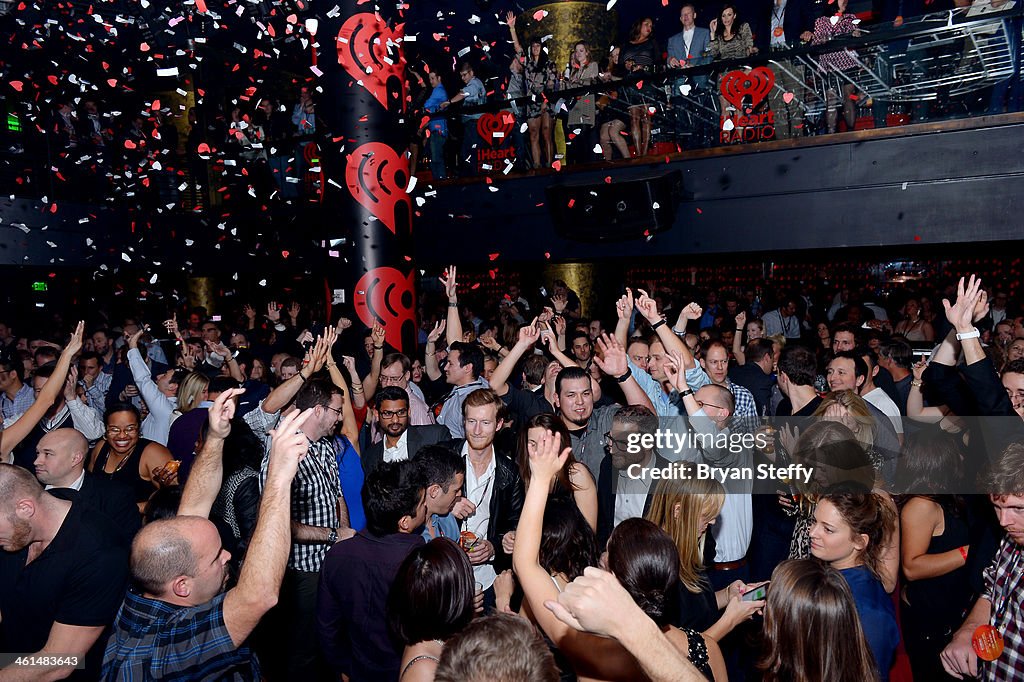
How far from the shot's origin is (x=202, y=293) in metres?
12.4

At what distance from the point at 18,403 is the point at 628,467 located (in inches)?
168

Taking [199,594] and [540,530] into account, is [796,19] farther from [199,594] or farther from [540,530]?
[199,594]

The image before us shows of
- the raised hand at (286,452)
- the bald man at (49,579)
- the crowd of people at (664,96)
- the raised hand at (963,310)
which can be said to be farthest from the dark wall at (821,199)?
the bald man at (49,579)

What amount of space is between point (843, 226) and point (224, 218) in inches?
321

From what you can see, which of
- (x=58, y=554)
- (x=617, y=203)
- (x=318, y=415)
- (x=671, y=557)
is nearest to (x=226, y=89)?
(x=617, y=203)

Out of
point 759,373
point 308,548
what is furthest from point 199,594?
point 759,373

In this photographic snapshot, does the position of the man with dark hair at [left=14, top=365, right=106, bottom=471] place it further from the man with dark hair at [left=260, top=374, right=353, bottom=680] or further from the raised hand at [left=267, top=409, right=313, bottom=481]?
the raised hand at [left=267, top=409, right=313, bottom=481]

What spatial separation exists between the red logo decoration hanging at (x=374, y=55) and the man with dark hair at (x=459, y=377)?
2.88m

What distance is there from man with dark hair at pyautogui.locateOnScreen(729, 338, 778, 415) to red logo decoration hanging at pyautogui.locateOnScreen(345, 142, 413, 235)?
3.19 metres

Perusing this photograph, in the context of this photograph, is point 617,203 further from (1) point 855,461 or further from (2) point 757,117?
(1) point 855,461

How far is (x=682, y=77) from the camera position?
7.25 m

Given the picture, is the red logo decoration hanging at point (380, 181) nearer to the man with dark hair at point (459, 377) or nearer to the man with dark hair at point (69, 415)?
the man with dark hair at point (459, 377)

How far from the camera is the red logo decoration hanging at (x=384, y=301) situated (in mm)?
6254

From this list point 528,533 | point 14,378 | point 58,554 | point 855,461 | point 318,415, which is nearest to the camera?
point 528,533
